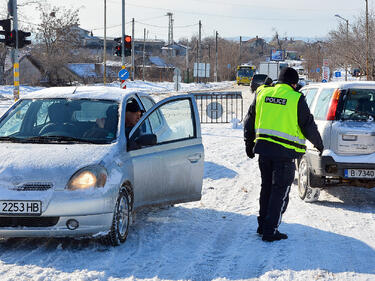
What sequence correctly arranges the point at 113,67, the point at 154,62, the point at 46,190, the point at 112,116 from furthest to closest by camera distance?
the point at 154,62 < the point at 113,67 < the point at 112,116 < the point at 46,190

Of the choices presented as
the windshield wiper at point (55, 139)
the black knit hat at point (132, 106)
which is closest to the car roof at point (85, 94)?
the black knit hat at point (132, 106)

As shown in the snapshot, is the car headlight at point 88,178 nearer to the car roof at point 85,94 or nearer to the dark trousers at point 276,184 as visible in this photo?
the car roof at point 85,94

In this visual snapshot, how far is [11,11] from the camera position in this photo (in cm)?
1945

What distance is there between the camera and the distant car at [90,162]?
5.61 metres

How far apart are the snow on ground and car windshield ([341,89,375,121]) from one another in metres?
1.28

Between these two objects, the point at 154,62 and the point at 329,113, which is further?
the point at 154,62

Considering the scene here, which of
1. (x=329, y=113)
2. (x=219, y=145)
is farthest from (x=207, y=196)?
(x=219, y=145)

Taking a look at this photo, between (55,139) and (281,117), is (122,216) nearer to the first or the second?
(55,139)

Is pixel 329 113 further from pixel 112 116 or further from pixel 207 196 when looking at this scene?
pixel 112 116

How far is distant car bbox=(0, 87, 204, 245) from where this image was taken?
5.61 m

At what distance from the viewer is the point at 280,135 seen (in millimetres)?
6289

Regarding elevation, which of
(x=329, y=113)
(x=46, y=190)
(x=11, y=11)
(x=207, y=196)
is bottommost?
(x=207, y=196)

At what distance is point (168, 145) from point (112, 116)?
29.2 inches

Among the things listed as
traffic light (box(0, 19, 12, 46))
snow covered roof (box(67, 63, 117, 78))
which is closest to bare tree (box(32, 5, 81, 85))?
snow covered roof (box(67, 63, 117, 78))
